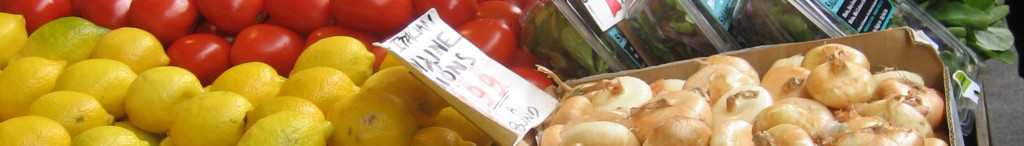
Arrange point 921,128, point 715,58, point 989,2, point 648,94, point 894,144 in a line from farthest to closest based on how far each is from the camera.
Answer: point 989,2 < point 715,58 < point 648,94 < point 921,128 < point 894,144

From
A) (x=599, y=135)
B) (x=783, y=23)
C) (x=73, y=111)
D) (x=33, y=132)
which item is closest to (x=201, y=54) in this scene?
(x=73, y=111)

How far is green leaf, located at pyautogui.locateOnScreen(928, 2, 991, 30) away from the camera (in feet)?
6.16

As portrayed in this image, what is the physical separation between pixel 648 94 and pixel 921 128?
413 mm

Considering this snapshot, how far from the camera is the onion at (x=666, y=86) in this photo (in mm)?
1532

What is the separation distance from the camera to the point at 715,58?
161 cm

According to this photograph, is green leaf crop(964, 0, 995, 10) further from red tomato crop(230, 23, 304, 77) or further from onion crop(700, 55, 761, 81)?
red tomato crop(230, 23, 304, 77)

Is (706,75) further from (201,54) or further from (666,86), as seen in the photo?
(201,54)

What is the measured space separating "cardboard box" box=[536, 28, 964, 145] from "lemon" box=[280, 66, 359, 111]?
1.55 feet

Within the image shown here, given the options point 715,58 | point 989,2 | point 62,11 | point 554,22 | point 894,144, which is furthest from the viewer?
point 62,11

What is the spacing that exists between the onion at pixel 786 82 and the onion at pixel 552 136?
38 cm

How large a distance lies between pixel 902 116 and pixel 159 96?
116cm

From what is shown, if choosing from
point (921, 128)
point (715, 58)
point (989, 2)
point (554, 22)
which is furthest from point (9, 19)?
point (989, 2)

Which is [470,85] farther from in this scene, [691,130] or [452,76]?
[691,130]

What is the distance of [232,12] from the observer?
2.10 meters
